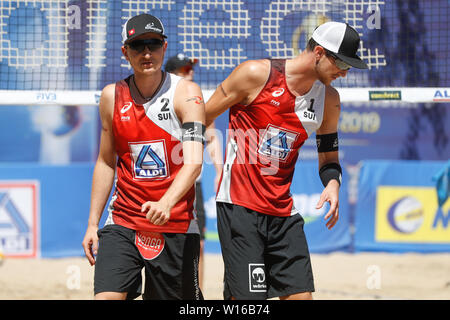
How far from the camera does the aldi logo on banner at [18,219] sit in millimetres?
9992

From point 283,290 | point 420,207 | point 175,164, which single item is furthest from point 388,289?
point 175,164

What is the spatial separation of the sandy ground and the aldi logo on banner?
20 cm

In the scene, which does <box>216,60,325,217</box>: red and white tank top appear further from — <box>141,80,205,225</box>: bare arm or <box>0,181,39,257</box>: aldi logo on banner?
<box>0,181,39,257</box>: aldi logo on banner

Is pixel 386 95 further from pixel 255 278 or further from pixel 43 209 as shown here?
pixel 43 209

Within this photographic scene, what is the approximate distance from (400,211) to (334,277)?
229cm

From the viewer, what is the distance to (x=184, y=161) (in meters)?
3.83

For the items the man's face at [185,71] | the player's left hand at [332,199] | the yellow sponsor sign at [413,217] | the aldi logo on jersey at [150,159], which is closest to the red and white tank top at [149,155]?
the aldi logo on jersey at [150,159]

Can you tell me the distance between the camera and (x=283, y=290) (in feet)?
13.5

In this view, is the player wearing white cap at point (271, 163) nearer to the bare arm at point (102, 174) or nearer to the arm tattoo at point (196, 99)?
the arm tattoo at point (196, 99)

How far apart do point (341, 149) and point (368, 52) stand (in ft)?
26.6

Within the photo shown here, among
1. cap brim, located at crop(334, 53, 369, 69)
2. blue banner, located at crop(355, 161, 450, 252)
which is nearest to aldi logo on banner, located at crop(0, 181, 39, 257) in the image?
blue banner, located at crop(355, 161, 450, 252)

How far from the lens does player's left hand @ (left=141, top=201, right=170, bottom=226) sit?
358 cm

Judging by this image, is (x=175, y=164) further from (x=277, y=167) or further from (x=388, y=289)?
(x=388, y=289)

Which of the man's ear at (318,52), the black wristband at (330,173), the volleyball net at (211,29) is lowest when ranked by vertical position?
the black wristband at (330,173)
